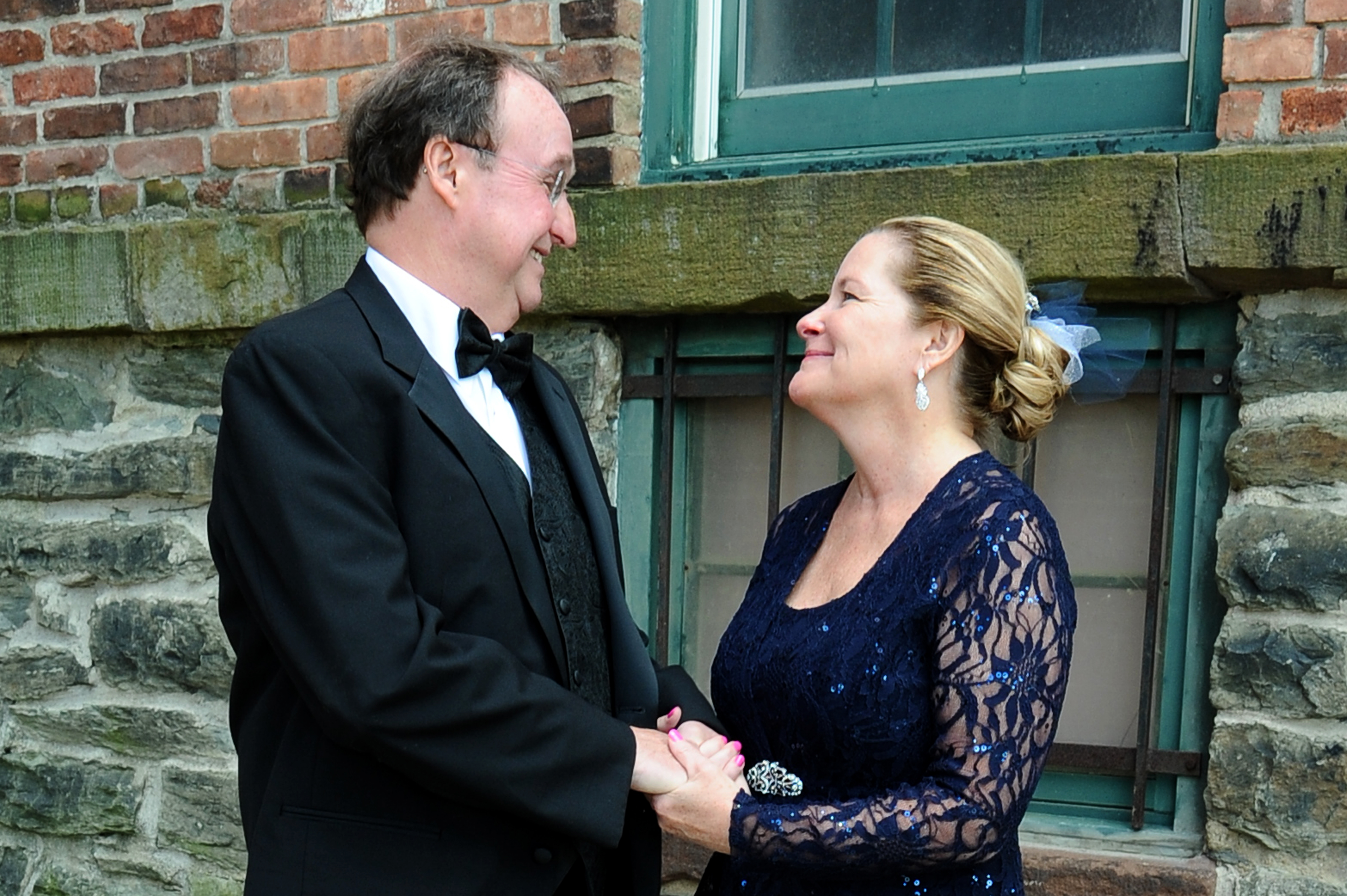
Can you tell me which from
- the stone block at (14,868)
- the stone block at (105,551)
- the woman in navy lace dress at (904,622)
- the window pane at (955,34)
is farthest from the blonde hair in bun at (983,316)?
the stone block at (14,868)

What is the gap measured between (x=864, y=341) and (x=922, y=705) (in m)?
0.57

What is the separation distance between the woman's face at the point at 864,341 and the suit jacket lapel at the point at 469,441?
1.65 ft

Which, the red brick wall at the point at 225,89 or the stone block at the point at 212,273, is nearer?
the red brick wall at the point at 225,89

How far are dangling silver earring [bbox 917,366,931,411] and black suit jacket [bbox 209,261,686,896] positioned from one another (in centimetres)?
63

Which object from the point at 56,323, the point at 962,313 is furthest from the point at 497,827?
the point at 56,323

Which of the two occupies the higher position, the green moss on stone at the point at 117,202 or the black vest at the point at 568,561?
the green moss on stone at the point at 117,202

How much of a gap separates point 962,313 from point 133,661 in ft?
7.57

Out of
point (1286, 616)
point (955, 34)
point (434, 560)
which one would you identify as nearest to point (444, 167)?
point (434, 560)

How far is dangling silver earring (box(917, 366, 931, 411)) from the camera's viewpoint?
2199 mm

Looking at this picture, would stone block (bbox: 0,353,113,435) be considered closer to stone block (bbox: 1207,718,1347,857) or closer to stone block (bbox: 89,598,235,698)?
stone block (bbox: 89,598,235,698)

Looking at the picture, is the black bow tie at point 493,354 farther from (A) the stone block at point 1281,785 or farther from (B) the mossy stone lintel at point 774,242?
(A) the stone block at point 1281,785

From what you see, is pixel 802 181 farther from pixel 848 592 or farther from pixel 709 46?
pixel 848 592

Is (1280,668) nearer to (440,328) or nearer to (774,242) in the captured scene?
(774,242)

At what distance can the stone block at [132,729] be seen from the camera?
11.2 ft
